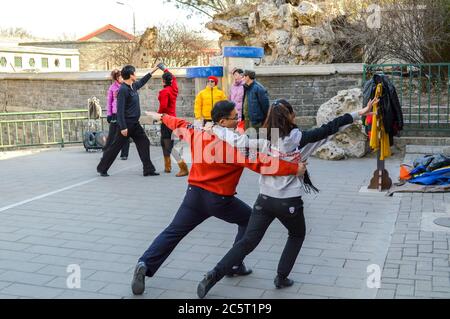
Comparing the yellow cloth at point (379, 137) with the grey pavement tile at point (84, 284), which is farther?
the yellow cloth at point (379, 137)

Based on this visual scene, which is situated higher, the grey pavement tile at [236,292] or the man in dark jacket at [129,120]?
the man in dark jacket at [129,120]

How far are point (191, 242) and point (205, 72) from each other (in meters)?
8.37

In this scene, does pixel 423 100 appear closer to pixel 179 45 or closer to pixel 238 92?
pixel 238 92

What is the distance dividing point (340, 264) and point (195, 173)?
5.34ft

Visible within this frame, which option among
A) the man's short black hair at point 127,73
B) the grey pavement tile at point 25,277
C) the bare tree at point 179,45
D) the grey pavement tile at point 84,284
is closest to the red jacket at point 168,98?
the man's short black hair at point 127,73

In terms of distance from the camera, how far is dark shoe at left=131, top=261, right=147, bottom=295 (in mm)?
4582

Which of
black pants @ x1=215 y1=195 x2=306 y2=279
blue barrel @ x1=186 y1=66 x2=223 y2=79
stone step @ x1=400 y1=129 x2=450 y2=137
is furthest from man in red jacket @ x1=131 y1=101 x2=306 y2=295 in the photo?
blue barrel @ x1=186 y1=66 x2=223 y2=79

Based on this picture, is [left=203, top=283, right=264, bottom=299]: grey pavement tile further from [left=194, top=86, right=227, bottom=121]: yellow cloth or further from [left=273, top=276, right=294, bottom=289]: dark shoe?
[left=194, top=86, right=227, bottom=121]: yellow cloth

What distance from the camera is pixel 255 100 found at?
33.2 ft

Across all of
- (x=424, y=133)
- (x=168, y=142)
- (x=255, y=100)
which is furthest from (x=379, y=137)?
(x=424, y=133)

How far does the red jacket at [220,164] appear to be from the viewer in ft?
14.3

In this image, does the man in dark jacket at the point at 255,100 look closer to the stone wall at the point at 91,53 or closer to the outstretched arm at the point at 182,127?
the outstretched arm at the point at 182,127

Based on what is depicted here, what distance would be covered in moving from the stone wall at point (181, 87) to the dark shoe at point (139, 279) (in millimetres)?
9269
